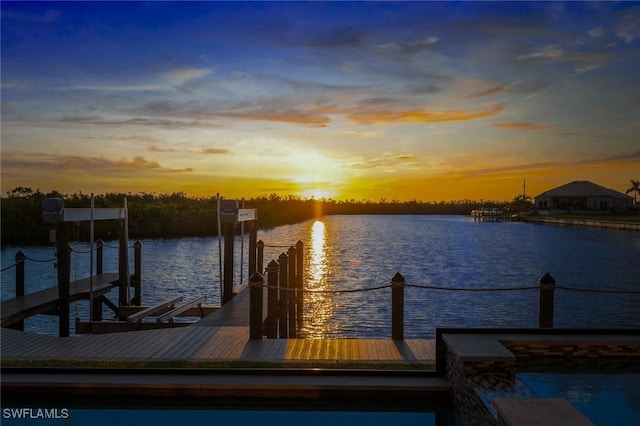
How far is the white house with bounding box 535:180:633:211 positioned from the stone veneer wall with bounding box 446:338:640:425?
121066 millimetres

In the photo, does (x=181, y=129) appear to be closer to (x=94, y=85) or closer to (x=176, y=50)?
(x=94, y=85)

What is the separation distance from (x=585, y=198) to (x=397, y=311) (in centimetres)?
12307

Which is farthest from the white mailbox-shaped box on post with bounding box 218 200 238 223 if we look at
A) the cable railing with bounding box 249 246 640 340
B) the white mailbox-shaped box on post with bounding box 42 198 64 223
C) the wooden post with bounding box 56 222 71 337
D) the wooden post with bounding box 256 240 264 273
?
the wooden post with bounding box 256 240 264 273

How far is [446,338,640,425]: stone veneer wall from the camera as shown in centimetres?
646

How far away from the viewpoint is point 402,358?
9016mm

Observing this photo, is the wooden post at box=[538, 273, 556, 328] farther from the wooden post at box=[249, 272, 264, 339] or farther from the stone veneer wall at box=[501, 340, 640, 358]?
the wooden post at box=[249, 272, 264, 339]

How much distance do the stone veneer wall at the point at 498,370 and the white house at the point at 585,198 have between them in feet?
397

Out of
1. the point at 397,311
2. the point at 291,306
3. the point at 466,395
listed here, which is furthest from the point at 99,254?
the point at 466,395

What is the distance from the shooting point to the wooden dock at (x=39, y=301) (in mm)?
13773

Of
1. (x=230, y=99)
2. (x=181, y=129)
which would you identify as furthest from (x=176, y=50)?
(x=181, y=129)

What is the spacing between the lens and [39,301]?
50.8ft

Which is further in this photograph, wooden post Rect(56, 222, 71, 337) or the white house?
the white house

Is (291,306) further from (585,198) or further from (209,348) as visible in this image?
(585,198)

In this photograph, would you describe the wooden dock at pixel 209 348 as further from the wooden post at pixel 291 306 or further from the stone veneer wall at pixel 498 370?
the wooden post at pixel 291 306
